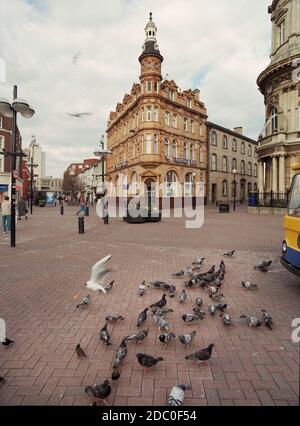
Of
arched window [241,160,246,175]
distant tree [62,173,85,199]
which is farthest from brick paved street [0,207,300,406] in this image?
distant tree [62,173,85,199]

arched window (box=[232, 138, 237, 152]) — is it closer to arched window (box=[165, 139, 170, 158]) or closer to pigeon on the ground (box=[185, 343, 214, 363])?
arched window (box=[165, 139, 170, 158])

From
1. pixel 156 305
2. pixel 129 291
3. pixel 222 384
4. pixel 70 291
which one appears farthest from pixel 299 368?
pixel 70 291

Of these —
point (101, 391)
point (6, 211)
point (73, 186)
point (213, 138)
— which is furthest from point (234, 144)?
point (101, 391)

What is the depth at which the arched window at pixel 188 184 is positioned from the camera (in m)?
36.5

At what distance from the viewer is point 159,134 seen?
32.1 metres

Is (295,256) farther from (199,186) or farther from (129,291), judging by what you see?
(199,186)

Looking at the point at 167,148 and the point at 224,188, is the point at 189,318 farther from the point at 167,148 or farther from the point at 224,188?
the point at 224,188

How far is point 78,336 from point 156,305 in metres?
1.39

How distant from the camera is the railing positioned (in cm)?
2419

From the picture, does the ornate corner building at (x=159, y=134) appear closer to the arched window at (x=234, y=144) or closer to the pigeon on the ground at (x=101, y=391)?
the arched window at (x=234, y=144)

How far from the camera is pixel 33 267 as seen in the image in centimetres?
738

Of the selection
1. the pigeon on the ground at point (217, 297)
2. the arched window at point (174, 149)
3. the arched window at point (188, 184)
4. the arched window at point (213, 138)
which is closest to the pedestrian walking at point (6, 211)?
the pigeon on the ground at point (217, 297)

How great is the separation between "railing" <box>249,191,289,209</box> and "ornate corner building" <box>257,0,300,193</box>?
88 cm

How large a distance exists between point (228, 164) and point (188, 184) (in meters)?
13.3
